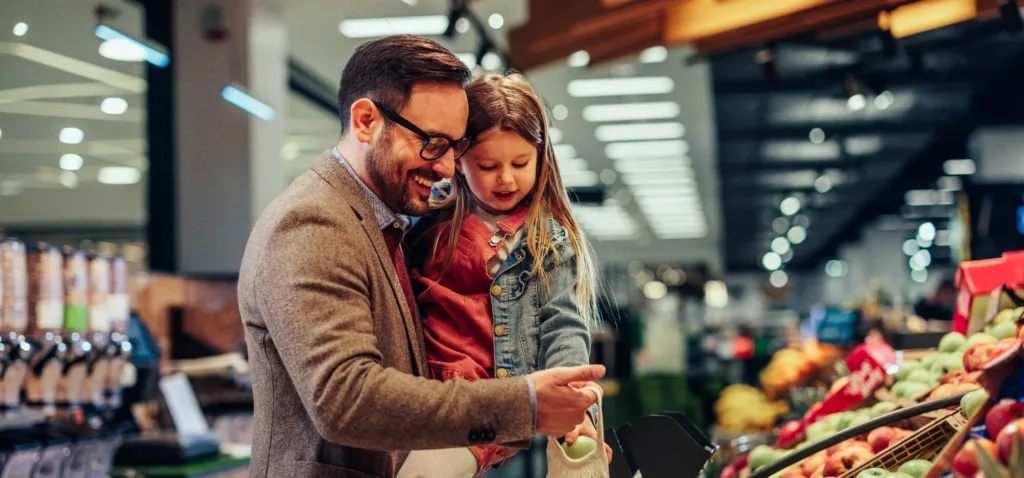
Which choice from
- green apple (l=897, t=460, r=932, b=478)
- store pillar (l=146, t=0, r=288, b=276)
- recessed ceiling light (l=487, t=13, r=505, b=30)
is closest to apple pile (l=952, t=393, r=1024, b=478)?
green apple (l=897, t=460, r=932, b=478)

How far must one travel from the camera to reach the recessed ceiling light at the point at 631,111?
12977 mm

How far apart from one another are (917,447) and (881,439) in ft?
1.01

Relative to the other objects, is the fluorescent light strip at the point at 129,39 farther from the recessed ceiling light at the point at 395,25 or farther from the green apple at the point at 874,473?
the green apple at the point at 874,473

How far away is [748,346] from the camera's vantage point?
47.0 feet

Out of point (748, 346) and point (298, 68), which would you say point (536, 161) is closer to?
point (298, 68)

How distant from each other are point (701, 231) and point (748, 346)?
753 inches

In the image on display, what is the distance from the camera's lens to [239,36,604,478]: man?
1592 millimetres

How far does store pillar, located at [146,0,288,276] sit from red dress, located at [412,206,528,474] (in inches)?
232

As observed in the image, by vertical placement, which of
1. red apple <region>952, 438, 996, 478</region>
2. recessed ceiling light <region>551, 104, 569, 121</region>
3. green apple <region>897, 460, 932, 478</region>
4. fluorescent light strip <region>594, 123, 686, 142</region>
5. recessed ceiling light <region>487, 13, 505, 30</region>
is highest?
recessed ceiling light <region>487, 13, 505, 30</region>

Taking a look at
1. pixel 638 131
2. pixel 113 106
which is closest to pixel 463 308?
pixel 113 106

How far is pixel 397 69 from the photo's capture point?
181 cm

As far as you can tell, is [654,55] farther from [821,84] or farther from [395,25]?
[821,84]

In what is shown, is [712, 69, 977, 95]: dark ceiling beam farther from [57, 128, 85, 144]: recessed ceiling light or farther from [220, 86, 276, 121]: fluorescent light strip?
[57, 128, 85, 144]: recessed ceiling light

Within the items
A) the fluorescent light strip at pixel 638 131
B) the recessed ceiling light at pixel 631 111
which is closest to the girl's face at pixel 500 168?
the recessed ceiling light at pixel 631 111
